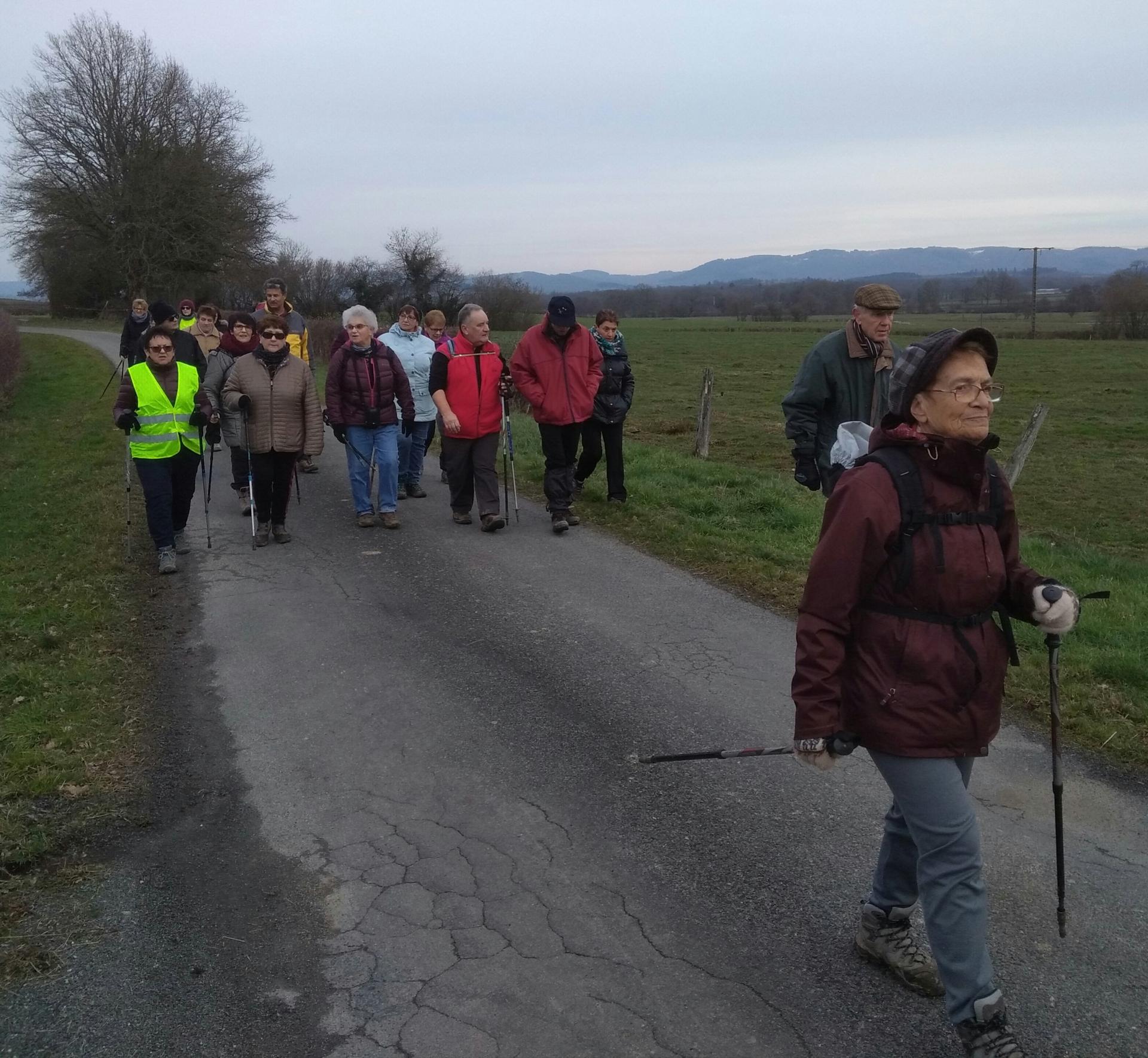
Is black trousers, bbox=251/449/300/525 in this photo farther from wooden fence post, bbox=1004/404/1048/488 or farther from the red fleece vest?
wooden fence post, bbox=1004/404/1048/488

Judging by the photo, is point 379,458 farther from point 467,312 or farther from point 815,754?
point 815,754

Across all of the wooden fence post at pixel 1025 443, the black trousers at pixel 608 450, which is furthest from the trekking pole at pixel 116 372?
the wooden fence post at pixel 1025 443

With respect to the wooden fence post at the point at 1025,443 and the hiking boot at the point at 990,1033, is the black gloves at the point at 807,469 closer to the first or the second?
the hiking boot at the point at 990,1033

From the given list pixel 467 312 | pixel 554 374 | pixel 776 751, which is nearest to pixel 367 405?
pixel 467 312

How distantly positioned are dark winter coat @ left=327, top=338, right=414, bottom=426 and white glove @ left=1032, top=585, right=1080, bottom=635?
7825 mm

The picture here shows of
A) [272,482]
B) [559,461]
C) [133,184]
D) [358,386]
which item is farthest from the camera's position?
[133,184]

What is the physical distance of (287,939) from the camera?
3.78 meters

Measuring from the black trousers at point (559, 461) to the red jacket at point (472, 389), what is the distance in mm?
527

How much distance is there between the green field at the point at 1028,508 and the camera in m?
6.03

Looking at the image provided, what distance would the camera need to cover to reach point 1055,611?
309 centimetres

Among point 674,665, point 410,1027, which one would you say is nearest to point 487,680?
point 674,665

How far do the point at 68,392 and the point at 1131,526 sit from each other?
22.9 metres

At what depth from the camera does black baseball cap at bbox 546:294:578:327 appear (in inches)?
374

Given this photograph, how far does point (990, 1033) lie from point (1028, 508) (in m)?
12.0
